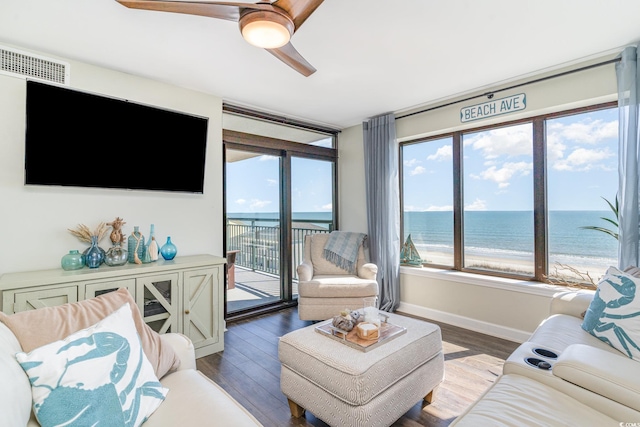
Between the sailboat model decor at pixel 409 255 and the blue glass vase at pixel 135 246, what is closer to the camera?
the blue glass vase at pixel 135 246

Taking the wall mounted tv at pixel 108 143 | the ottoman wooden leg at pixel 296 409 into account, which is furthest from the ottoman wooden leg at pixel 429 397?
the wall mounted tv at pixel 108 143

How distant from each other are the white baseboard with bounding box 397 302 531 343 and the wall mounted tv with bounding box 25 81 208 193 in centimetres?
275

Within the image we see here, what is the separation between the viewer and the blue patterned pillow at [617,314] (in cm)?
160

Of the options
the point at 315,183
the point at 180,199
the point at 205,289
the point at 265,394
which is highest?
the point at 315,183

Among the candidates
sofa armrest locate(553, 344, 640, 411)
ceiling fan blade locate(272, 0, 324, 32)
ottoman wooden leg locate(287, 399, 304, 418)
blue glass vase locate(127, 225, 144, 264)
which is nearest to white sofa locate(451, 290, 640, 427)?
sofa armrest locate(553, 344, 640, 411)

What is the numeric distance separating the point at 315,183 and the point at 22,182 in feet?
9.93

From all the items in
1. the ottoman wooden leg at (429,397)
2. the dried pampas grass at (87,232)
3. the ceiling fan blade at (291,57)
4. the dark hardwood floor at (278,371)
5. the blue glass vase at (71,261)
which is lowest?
the dark hardwood floor at (278,371)

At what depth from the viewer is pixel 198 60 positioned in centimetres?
247

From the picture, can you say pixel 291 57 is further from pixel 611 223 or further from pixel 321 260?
pixel 611 223

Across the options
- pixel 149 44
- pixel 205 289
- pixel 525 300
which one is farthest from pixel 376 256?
pixel 149 44

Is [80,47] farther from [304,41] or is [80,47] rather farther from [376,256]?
[376,256]

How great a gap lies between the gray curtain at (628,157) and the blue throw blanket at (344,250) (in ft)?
7.44

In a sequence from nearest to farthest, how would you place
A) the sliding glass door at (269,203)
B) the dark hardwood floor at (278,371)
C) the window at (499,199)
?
the dark hardwood floor at (278,371), the window at (499,199), the sliding glass door at (269,203)

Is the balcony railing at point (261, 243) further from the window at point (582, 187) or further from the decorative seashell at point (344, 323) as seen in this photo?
the window at point (582, 187)
